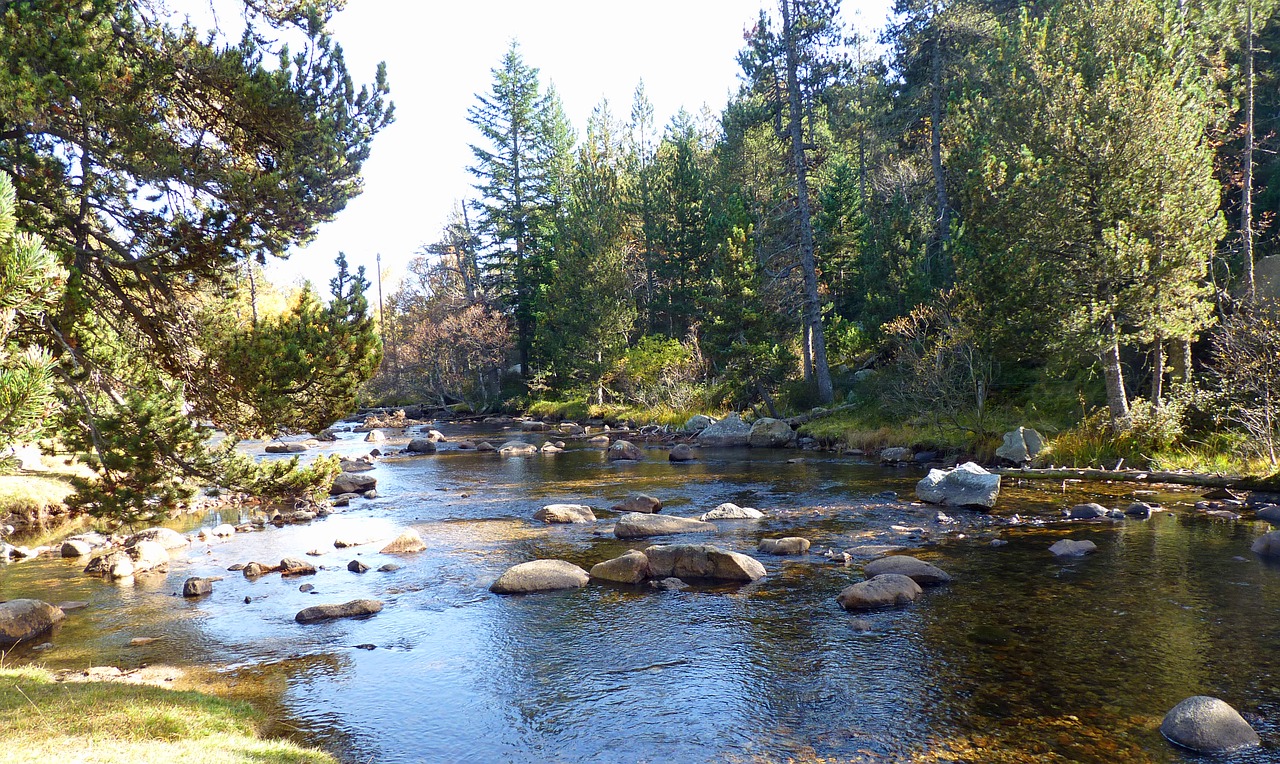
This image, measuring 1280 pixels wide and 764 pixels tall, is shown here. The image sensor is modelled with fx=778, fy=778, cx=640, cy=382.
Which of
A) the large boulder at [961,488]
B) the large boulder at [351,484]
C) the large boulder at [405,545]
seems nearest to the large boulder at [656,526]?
the large boulder at [405,545]

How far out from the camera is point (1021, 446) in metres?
21.8

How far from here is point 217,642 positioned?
427 inches

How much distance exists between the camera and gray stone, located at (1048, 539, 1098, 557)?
13.5 m

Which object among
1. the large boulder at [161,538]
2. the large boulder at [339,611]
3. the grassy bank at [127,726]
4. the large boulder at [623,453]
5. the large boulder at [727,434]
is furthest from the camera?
the large boulder at [727,434]

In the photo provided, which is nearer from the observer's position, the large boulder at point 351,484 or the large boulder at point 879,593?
the large boulder at point 879,593

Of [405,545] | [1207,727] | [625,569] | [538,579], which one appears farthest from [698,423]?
[1207,727]

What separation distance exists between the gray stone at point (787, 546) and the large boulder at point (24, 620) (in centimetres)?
1156

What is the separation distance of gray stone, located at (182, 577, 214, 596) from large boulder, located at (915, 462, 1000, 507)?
1522cm

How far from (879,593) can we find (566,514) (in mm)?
8760

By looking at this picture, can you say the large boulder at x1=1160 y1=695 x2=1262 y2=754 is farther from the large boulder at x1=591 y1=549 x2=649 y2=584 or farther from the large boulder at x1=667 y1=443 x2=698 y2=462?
the large boulder at x1=667 y1=443 x2=698 y2=462

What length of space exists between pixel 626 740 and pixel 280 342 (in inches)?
246

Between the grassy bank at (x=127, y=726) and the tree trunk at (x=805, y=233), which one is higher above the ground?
the tree trunk at (x=805, y=233)

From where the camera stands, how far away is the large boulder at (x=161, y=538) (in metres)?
16.7

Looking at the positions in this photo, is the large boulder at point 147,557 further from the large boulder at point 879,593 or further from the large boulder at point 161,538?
the large boulder at point 879,593
